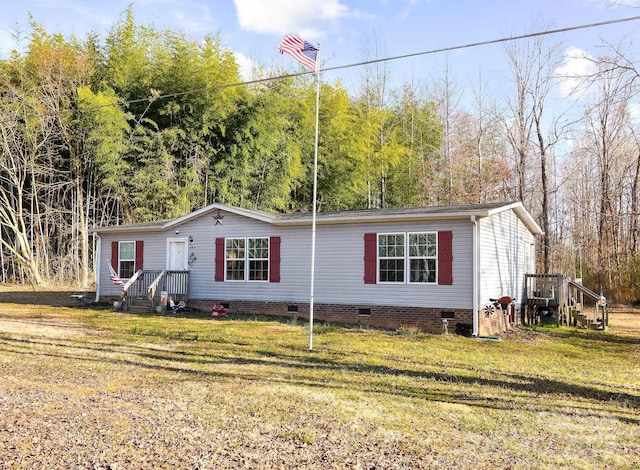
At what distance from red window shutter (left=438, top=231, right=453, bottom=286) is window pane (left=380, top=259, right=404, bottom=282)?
0.90 meters

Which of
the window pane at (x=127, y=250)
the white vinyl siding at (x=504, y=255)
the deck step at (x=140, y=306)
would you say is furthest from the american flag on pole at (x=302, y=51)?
the window pane at (x=127, y=250)

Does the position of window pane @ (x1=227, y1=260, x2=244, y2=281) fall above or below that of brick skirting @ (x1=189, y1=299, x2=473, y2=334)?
above

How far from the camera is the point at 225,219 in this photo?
14.1 m

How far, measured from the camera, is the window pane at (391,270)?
11703mm

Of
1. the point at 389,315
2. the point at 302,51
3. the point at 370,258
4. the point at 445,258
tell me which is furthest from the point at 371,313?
the point at 302,51

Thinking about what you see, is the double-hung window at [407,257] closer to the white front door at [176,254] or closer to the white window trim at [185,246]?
the white window trim at [185,246]

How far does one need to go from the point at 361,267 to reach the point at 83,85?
13.1 m

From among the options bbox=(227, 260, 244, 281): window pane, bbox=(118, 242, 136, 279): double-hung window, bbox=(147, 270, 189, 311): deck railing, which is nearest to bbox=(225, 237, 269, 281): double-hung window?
bbox=(227, 260, 244, 281): window pane

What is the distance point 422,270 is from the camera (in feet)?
37.6

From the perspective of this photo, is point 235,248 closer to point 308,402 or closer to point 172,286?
point 172,286

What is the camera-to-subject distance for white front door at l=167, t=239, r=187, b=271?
48.4 ft

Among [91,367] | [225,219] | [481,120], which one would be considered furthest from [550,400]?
[481,120]

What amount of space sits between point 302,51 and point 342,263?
5415 millimetres

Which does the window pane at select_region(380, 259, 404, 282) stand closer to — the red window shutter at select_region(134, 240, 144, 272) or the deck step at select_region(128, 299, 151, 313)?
the deck step at select_region(128, 299, 151, 313)
